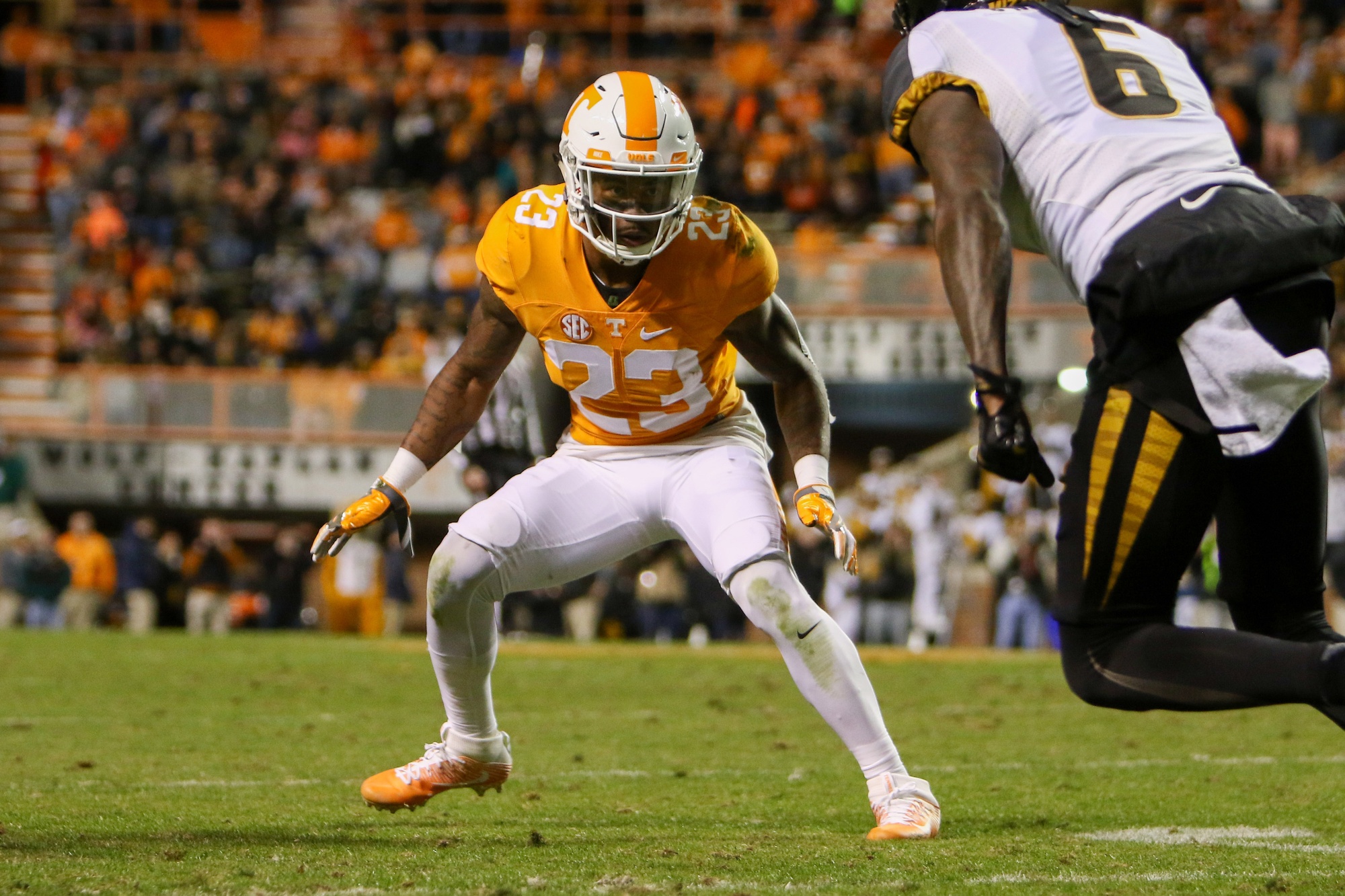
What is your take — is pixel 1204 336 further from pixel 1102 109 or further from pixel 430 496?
pixel 430 496

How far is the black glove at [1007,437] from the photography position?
307 centimetres

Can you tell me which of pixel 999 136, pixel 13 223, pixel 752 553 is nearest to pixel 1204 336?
pixel 999 136

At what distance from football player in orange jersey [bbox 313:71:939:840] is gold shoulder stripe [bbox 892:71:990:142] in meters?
1.21

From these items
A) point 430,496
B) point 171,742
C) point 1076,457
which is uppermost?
point 1076,457

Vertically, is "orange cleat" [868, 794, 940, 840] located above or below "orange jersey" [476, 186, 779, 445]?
below

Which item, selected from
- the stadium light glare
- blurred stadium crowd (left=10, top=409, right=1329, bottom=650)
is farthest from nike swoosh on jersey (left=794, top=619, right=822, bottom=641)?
the stadium light glare

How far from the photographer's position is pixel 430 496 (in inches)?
737

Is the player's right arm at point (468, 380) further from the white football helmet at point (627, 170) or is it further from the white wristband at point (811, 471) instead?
A: the white wristband at point (811, 471)

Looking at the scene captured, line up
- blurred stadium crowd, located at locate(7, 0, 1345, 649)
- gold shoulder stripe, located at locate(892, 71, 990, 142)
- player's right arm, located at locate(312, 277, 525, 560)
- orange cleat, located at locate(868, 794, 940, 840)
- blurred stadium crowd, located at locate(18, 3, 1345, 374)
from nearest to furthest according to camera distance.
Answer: gold shoulder stripe, located at locate(892, 71, 990, 142)
orange cleat, located at locate(868, 794, 940, 840)
player's right arm, located at locate(312, 277, 525, 560)
blurred stadium crowd, located at locate(7, 0, 1345, 649)
blurred stadium crowd, located at locate(18, 3, 1345, 374)

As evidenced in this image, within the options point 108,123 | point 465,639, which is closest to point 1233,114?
point 108,123

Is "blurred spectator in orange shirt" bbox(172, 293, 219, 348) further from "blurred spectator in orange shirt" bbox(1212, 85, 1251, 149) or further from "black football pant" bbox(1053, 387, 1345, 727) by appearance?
"black football pant" bbox(1053, 387, 1345, 727)

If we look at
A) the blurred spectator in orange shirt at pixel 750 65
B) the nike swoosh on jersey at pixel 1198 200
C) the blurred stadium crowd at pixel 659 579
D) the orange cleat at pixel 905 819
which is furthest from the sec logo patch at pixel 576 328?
the blurred spectator in orange shirt at pixel 750 65

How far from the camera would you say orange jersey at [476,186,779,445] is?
479cm

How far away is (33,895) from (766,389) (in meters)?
15.6
